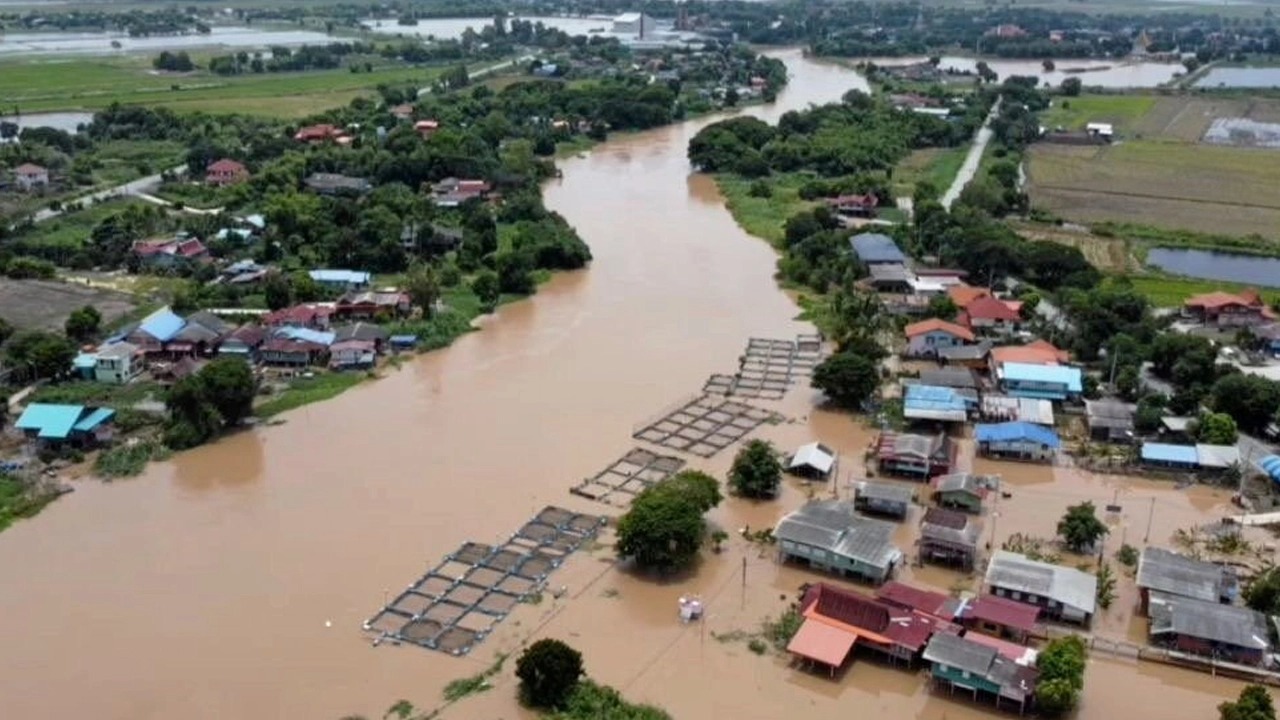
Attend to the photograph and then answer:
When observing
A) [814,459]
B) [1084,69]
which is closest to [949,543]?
[814,459]

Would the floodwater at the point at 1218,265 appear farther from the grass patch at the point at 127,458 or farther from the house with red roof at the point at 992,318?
the grass patch at the point at 127,458

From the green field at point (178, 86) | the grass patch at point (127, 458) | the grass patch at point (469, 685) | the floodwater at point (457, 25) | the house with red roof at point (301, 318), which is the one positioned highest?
the floodwater at point (457, 25)

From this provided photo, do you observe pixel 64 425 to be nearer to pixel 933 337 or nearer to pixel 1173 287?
pixel 933 337

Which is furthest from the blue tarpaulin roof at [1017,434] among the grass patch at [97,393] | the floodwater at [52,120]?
the floodwater at [52,120]

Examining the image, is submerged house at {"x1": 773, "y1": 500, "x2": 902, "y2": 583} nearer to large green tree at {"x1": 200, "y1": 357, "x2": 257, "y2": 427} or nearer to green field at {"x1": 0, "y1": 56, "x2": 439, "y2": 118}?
large green tree at {"x1": 200, "y1": 357, "x2": 257, "y2": 427}

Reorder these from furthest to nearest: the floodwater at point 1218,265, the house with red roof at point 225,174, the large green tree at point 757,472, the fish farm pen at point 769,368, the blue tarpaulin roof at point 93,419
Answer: the house with red roof at point 225,174
the floodwater at point 1218,265
the fish farm pen at point 769,368
the blue tarpaulin roof at point 93,419
the large green tree at point 757,472

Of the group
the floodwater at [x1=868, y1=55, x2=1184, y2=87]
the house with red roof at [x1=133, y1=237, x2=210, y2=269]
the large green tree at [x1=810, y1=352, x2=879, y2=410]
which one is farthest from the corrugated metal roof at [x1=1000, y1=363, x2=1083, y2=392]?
the floodwater at [x1=868, y1=55, x2=1184, y2=87]
